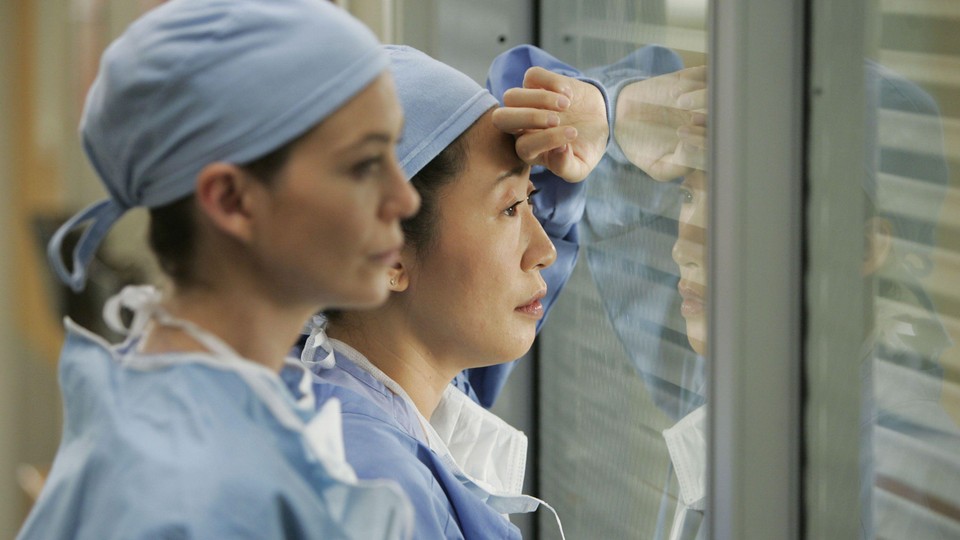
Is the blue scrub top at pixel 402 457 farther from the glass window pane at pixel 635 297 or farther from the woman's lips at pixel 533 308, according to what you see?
the glass window pane at pixel 635 297

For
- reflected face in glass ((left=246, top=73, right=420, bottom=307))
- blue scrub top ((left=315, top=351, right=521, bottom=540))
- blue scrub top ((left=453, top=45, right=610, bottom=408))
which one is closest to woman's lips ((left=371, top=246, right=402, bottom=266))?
reflected face in glass ((left=246, top=73, right=420, bottom=307))

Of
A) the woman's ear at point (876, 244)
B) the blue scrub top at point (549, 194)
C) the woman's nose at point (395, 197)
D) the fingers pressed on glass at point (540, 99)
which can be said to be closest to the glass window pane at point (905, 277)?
the woman's ear at point (876, 244)

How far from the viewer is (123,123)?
23.6 inches

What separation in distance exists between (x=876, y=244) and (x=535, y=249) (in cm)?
35

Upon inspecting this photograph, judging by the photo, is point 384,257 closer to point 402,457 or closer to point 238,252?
point 238,252

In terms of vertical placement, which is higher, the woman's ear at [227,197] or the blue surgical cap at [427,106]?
the woman's ear at [227,197]

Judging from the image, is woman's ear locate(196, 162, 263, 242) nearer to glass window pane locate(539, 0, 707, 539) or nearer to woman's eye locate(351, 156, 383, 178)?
woman's eye locate(351, 156, 383, 178)

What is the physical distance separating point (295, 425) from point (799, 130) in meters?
0.64

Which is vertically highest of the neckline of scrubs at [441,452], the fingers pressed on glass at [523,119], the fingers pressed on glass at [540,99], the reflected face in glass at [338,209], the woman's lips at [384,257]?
the reflected face in glass at [338,209]

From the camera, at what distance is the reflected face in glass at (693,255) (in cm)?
114

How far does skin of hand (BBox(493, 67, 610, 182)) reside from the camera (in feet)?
3.44

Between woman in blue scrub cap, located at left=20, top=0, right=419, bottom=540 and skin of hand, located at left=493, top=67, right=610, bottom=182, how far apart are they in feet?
1.47

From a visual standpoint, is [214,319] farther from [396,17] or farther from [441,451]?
[396,17]

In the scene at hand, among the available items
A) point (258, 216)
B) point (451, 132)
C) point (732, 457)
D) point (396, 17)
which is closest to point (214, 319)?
point (258, 216)
